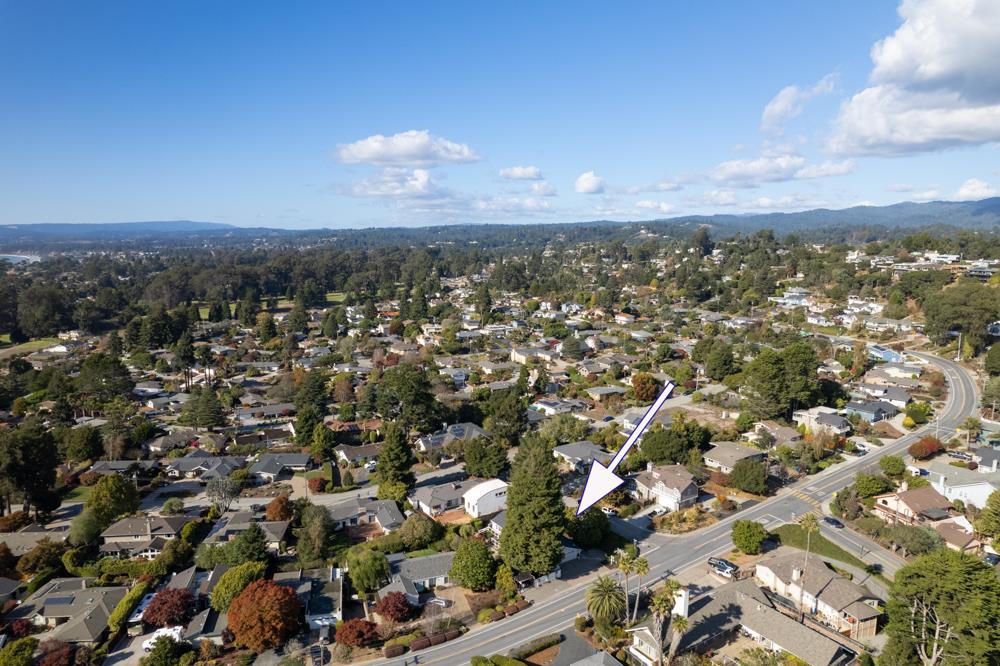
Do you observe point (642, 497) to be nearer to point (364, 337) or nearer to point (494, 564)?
point (494, 564)

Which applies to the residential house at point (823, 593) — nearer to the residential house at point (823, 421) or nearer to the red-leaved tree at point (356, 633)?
the red-leaved tree at point (356, 633)

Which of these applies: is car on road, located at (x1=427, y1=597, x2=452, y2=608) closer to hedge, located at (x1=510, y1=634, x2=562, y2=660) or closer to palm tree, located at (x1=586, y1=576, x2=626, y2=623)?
hedge, located at (x1=510, y1=634, x2=562, y2=660)

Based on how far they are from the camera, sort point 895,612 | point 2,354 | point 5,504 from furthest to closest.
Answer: point 2,354, point 5,504, point 895,612

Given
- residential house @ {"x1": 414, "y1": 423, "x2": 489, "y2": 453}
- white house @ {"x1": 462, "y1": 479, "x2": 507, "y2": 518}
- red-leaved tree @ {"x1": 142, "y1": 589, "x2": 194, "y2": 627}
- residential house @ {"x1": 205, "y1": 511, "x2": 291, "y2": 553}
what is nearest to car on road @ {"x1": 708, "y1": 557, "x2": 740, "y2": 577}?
white house @ {"x1": 462, "y1": 479, "x2": 507, "y2": 518}

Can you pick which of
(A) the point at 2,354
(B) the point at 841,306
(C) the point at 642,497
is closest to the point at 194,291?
(A) the point at 2,354

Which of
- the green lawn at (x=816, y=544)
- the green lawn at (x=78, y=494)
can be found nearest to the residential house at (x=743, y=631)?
the green lawn at (x=816, y=544)

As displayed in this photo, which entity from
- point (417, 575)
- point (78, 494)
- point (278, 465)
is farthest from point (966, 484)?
point (78, 494)

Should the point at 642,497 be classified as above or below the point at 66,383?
below

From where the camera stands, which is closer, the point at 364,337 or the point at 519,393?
the point at 519,393
